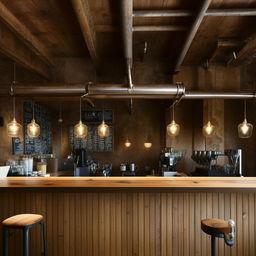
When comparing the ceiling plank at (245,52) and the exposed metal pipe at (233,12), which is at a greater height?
the exposed metal pipe at (233,12)

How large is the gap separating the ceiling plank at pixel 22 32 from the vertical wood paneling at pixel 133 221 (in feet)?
7.68

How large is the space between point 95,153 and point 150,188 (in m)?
6.27

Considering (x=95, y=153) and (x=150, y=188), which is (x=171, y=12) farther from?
(x=95, y=153)

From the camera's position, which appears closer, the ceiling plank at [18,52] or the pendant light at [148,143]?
the ceiling plank at [18,52]

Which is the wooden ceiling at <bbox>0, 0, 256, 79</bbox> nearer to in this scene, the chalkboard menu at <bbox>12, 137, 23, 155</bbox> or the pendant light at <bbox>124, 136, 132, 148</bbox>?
the chalkboard menu at <bbox>12, 137, 23, 155</bbox>

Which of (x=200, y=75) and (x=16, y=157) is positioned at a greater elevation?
(x=200, y=75)

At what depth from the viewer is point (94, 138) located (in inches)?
342

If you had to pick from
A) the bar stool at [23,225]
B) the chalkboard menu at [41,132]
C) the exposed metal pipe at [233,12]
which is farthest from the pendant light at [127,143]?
the bar stool at [23,225]

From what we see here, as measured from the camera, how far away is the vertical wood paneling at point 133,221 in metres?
2.90

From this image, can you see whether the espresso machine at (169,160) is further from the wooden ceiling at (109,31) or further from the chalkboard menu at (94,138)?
the chalkboard menu at (94,138)

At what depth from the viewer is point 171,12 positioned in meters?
3.27

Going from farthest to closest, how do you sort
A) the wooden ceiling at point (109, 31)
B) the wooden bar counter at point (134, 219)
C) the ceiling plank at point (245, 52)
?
the ceiling plank at point (245, 52), the wooden ceiling at point (109, 31), the wooden bar counter at point (134, 219)

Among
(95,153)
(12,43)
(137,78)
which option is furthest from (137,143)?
(12,43)

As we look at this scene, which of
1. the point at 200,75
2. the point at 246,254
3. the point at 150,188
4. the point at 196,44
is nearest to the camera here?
the point at 150,188
